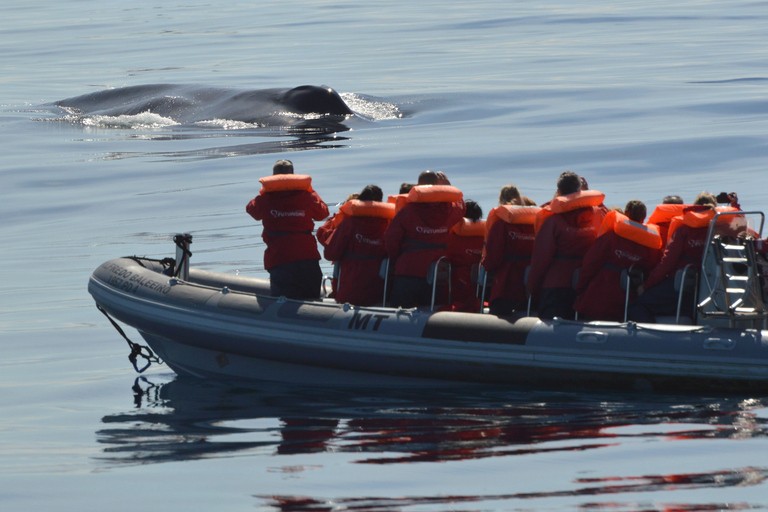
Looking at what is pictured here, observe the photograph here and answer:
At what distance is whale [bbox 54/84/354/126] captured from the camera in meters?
28.5

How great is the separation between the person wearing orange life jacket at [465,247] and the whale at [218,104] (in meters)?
19.4

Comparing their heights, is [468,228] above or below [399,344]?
above

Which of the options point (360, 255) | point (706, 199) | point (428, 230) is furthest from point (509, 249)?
point (706, 199)

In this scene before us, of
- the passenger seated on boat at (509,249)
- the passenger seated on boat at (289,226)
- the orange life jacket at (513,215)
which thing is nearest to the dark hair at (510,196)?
the passenger seated on boat at (509,249)

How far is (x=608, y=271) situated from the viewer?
7996mm

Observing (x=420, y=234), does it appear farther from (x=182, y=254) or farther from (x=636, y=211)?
(x=182, y=254)

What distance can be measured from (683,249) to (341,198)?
→ 381 inches

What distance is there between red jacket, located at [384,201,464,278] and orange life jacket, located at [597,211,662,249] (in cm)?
130

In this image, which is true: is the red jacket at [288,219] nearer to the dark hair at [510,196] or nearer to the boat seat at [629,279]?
the dark hair at [510,196]

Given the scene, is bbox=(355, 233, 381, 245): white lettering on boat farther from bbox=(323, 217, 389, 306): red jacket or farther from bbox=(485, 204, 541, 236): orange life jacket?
bbox=(485, 204, 541, 236): orange life jacket

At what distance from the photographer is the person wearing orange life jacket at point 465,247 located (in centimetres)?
882

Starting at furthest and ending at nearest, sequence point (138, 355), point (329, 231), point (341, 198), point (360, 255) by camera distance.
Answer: point (341, 198) < point (138, 355) < point (329, 231) < point (360, 255)

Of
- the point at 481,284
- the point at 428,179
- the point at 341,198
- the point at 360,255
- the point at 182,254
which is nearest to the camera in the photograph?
the point at 481,284

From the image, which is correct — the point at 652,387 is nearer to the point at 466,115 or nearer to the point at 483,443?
the point at 483,443
